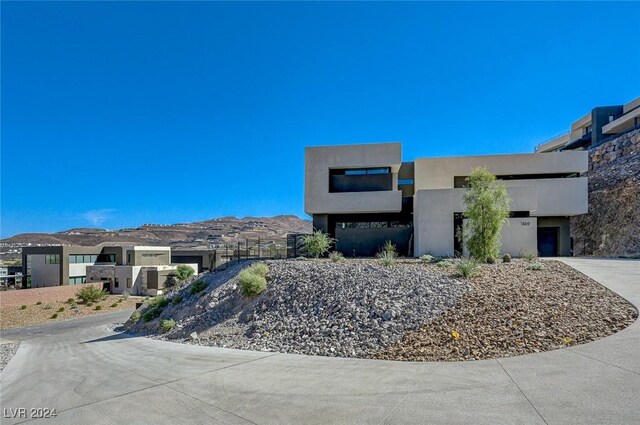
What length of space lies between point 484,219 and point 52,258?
171 feet

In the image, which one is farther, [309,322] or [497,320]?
[309,322]

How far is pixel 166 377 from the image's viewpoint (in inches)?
263

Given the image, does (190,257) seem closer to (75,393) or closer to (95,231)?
(75,393)

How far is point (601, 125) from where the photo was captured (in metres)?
45.6

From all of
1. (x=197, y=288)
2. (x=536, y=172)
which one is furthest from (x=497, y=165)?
(x=197, y=288)

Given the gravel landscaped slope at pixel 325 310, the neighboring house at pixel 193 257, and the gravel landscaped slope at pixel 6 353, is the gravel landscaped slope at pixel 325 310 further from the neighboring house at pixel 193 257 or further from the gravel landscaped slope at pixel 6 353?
the neighboring house at pixel 193 257

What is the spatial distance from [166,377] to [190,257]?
49208 millimetres

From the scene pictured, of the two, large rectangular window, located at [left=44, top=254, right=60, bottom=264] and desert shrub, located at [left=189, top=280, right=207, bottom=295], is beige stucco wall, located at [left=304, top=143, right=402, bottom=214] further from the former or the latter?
large rectangular window, located at [left=44, top=254, right=60, bottom=264]

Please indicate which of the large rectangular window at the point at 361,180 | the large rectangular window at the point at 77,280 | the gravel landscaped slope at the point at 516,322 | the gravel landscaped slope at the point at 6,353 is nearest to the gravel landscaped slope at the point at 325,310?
the gravel landscaped slope at the point at 516,322

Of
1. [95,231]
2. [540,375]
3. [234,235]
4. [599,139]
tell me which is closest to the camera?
[540,375]

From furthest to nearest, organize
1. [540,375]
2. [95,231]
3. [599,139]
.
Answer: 1. [95,231]
2. [599,139]
3. [540,375]

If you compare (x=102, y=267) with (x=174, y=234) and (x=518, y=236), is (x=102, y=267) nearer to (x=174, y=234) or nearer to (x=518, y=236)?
(x=518, y=236)

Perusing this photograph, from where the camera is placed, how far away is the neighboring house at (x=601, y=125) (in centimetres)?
4159

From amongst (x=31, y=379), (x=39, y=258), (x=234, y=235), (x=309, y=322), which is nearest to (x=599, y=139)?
(x=309, y=322)
